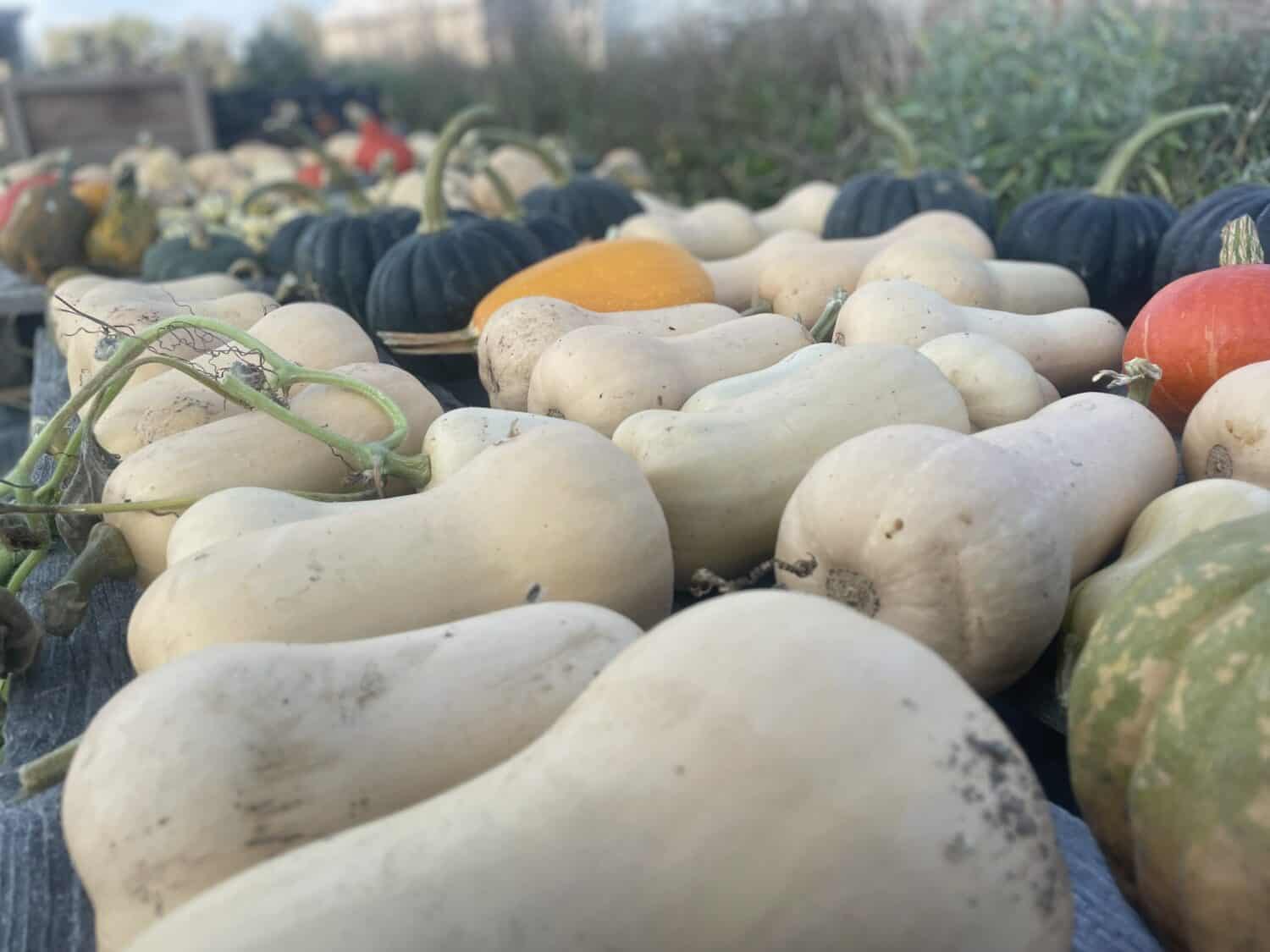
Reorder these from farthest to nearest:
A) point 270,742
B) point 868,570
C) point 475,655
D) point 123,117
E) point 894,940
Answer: point 123,117 → point 868,570 → point 475,655 → point 270,742 → point 894,940

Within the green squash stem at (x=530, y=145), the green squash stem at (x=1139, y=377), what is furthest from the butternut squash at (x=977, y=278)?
the green squash stem at (x=530, y=145)

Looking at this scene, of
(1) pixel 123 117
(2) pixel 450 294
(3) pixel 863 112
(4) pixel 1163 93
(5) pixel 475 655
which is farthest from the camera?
(1) pixel 123 117

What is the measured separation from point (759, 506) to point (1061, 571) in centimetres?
39

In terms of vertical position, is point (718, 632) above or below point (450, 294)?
above

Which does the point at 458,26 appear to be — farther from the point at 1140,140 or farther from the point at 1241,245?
the point at 1241,245

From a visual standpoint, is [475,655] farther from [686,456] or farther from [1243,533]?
[1243,533]

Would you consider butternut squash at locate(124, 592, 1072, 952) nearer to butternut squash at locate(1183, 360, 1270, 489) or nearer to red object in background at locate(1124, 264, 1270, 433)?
butternut squash at locate(1183, 360, 1270, 489)

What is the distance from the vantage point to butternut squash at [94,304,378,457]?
1.61 m

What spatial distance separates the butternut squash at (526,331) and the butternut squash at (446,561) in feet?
1.76

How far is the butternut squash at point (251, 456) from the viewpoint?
139 cm

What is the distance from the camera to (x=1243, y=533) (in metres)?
0.90

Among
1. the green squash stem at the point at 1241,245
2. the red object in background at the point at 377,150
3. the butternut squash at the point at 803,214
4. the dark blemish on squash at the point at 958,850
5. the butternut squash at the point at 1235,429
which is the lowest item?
the red object in background at the point at 377,150

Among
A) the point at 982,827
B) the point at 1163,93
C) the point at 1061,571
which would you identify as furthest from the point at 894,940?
the point at 1163,93

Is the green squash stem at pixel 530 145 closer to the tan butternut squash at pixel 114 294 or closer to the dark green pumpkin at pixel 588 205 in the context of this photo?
the dark green pumpkin at pixel 588 205
